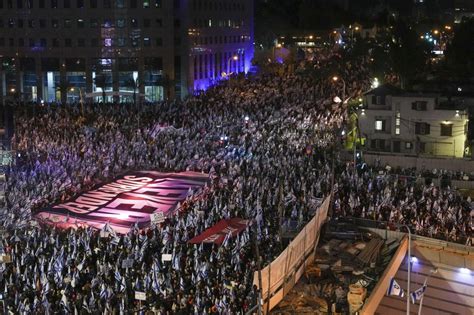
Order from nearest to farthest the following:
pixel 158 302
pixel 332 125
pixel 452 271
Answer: pixel 158 302 → pixel 452 271 → pixel 332 125

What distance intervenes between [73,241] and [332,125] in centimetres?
1994

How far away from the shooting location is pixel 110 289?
49.6 ft

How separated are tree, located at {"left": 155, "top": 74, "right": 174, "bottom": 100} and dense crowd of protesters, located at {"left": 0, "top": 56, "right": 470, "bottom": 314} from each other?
54.7ft

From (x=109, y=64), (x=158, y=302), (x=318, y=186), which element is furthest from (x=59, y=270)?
(x=109, y=64)

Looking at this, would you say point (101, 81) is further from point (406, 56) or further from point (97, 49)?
point (406, 56)

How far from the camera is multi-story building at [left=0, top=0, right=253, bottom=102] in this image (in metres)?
59.1

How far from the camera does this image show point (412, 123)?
32781mm

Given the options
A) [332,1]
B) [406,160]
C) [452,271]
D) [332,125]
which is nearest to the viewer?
[452,271]

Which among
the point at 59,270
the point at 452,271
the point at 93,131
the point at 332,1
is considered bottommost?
the point at 452,271

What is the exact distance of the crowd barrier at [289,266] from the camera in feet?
52.0

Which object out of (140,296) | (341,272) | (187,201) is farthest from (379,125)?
(140,296)

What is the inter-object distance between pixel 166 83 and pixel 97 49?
275 inches

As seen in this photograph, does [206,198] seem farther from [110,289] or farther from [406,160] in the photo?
[406,160]

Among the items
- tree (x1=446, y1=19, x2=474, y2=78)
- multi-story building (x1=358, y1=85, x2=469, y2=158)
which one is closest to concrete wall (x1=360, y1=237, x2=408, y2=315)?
multi-story building (x1=358, y1=85, x2=469, y2=158)
